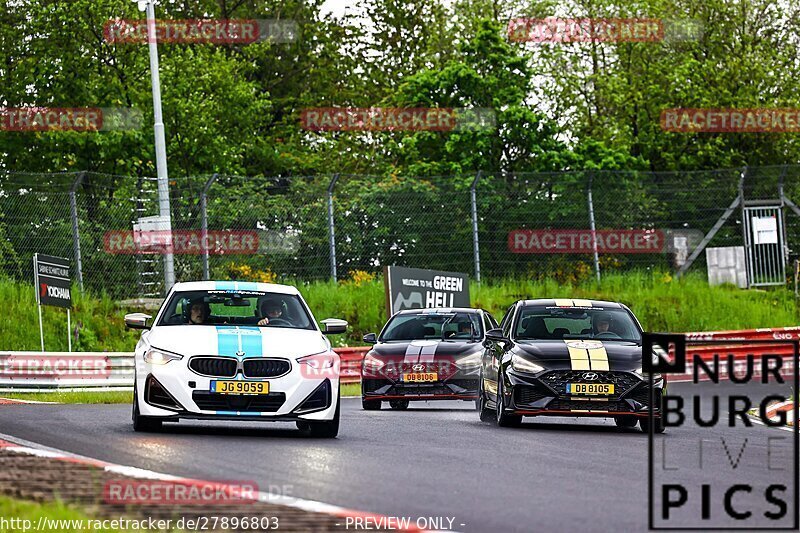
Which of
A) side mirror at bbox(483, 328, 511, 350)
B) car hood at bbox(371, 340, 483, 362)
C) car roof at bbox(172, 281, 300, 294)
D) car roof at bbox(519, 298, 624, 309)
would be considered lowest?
car hood at bbox(371, 340, 483, 362)

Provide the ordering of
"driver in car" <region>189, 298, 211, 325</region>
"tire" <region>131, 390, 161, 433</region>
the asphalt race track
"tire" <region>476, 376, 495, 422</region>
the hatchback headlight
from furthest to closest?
1. the hatchback headlight
2. "tire" <region>476, 376, 495, 422</region>
3. "driver in car" <region>189, 298, 211, 325</region>
4. "tire" <region>131, 390, 161, 433</region>
5. the asphalt race track

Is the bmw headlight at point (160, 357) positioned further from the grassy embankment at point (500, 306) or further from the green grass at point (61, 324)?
the grassy embankment at point (500, 306)

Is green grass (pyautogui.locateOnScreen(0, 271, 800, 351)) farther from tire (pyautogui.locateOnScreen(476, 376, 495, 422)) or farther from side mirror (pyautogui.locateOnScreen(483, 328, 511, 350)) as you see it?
side mirror (pyautogui.locateOnScreen(483, 328, 511, 350))

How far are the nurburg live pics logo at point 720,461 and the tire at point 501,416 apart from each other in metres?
1.62

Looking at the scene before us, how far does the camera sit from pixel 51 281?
28344 millimetres

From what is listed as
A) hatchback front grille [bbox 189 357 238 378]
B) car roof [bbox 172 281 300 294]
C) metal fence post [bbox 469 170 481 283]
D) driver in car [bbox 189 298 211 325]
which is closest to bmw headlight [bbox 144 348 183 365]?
hatchback front grille [bbox 189 357 238 378]

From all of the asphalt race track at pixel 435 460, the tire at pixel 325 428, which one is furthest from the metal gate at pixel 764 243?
the tire at pixel 325 428

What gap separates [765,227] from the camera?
1481 inches

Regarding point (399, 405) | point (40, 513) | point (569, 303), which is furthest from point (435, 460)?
point (399, 405)

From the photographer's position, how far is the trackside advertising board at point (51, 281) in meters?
27.9

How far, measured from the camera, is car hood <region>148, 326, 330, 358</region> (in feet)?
48.2

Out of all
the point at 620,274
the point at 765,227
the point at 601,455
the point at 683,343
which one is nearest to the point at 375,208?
the point at 620,274

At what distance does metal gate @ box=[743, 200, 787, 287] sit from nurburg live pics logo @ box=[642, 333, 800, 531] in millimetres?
20289

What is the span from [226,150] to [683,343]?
37.0 meters
